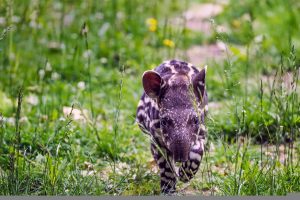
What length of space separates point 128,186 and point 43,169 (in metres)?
0.65

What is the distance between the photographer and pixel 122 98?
8773 mm

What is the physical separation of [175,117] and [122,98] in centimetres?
278

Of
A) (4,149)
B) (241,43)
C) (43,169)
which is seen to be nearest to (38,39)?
(241,43)

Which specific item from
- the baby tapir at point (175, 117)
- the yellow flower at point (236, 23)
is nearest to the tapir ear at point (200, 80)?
the baby tapir at point (175, 117)

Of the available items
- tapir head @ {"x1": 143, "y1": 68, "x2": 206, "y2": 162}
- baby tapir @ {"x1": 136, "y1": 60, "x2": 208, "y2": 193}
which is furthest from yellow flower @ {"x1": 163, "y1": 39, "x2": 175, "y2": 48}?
tapir head @ {"x1": 143, "y1": 68, "x2": 206, "y2": 162}

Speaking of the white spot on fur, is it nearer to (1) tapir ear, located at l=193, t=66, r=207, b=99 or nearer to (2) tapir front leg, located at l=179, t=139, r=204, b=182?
(2) tapir front leg, located at l=179, t=139, r=204, b=182

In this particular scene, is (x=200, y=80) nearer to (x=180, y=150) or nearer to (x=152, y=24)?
(x=180, y=150)

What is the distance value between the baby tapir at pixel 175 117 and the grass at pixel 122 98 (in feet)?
0.49

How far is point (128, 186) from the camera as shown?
6352 mm

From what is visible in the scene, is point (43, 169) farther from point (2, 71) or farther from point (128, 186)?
point (2, 71)

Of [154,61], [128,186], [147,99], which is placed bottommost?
[128,186]

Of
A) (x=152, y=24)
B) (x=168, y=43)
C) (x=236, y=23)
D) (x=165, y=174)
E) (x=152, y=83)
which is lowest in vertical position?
(x=165, y=174)

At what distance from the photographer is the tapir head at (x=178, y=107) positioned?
5901mm

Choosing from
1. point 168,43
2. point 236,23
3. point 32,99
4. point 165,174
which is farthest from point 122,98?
point 236,23
